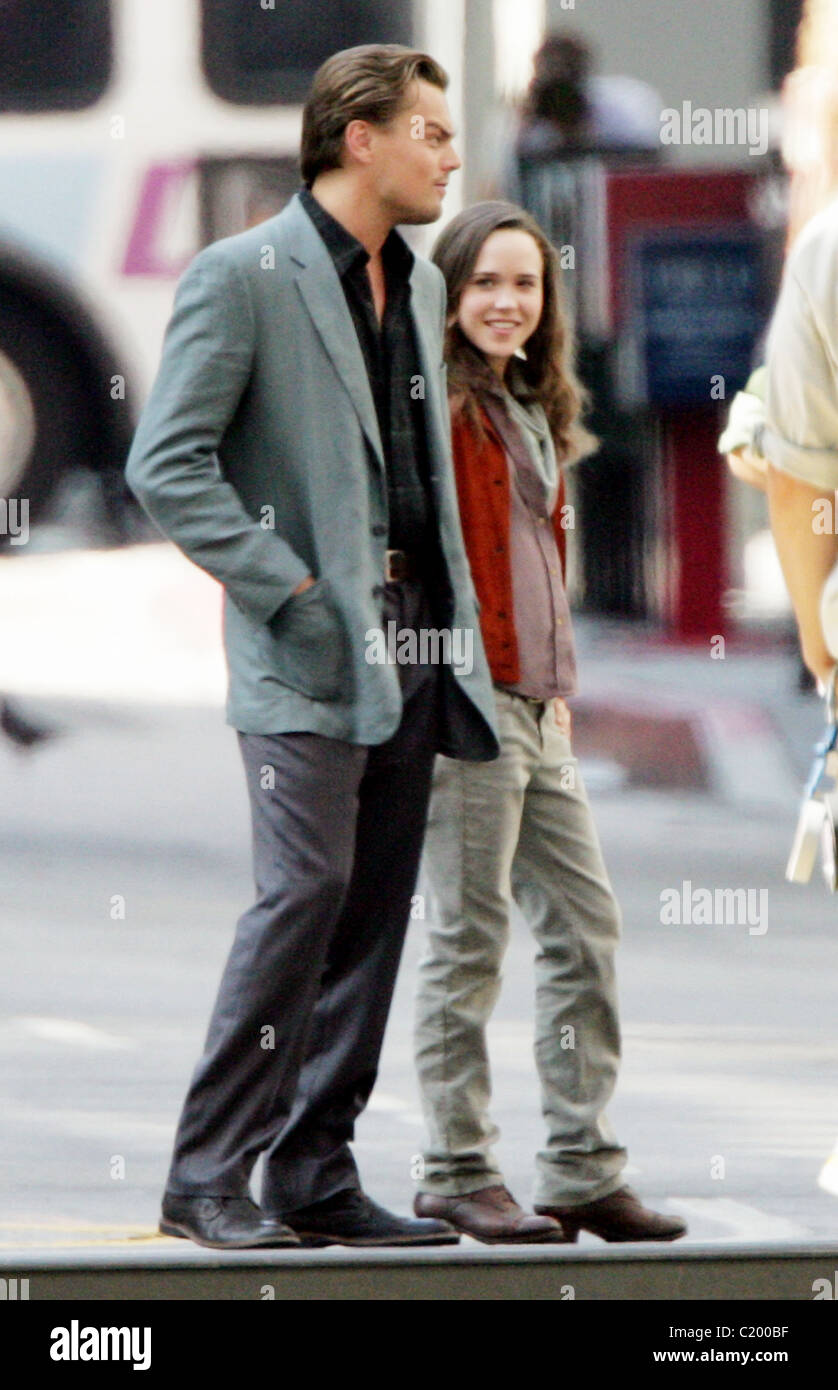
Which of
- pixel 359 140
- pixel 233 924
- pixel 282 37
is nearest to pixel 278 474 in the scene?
pixel 359 140

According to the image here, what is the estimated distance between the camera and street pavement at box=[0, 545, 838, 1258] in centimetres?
427

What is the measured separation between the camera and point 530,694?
141 inches

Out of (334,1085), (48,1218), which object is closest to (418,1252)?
(334,1085)

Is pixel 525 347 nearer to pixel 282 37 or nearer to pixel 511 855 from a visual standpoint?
pixel 511 855

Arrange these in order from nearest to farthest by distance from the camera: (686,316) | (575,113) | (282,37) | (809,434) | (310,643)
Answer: (809,434) → (310,643) → (282,37) → (575,113) → (686,316)

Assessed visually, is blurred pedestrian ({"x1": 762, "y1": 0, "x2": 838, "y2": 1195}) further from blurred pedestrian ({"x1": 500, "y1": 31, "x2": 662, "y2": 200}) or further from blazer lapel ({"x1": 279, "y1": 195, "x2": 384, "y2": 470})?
blurred pedestrian ({"x1": 500, "y1": 31, "x2": 662, "y2": 200})

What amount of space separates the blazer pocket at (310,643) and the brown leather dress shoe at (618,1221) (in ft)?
2.47

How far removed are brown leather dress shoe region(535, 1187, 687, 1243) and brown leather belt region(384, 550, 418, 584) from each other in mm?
816

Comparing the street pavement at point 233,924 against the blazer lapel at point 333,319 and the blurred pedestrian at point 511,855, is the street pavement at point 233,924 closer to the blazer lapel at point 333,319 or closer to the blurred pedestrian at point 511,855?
the blurred pedestrian at point 511,855

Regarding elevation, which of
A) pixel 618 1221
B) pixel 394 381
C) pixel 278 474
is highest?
pixel 394 381

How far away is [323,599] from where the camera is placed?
3326mm

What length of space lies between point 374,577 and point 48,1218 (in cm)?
110

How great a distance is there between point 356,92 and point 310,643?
65cm

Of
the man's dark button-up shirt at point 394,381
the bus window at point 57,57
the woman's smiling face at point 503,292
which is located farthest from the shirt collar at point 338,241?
the bus window at point 57,57
